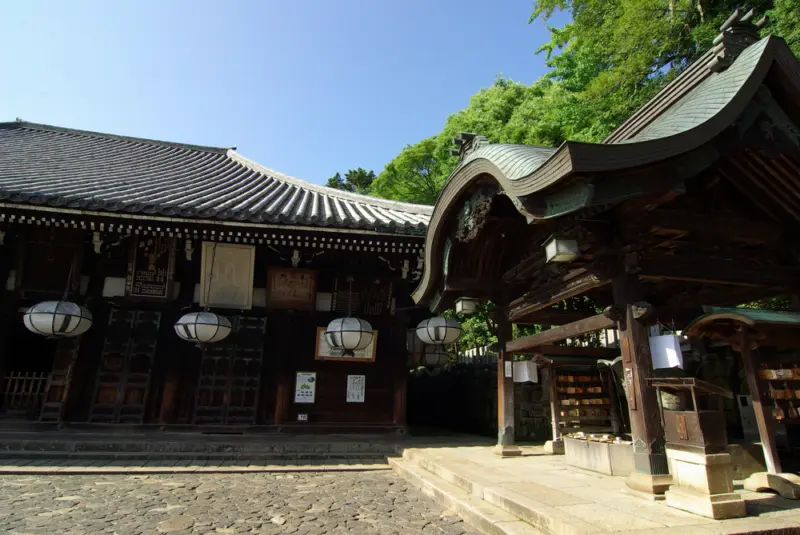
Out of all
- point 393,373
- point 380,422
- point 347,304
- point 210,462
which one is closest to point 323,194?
point 347,304

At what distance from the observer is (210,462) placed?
8.95m

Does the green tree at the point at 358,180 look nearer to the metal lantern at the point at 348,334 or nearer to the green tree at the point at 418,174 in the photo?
the green tree at the point at 418,174

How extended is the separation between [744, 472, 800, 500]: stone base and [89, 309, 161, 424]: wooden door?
1113cm

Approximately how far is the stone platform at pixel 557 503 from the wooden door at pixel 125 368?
664 cm

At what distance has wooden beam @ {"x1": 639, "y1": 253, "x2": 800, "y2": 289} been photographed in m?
5.64

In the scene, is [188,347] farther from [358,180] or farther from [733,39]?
[358,180]

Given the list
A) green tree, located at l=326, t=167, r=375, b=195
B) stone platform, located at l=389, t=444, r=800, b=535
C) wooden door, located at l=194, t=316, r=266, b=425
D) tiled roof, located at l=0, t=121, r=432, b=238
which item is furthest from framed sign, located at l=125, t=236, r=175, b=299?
green tree, located at l=326, t=167, r=375, b=195

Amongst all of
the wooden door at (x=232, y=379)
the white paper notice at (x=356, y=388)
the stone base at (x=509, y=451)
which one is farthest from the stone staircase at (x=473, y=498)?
the wooden door at (x=232, y=379)

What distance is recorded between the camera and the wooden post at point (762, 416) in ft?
16.3

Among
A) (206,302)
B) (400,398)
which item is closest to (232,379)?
(206,302)

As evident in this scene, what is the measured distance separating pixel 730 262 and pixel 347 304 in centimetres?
810

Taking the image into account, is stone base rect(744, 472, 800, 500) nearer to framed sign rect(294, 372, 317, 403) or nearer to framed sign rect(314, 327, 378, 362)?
framed sign rect(314, 327, 378, 362)

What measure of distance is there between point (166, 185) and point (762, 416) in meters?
14.2

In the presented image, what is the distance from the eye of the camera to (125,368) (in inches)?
420
